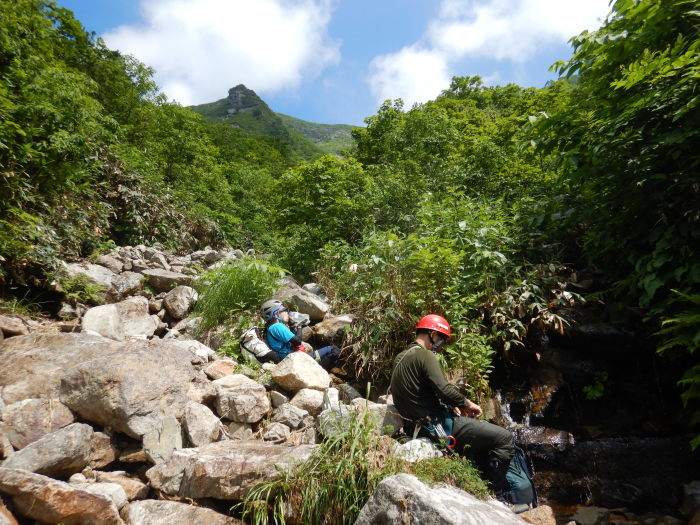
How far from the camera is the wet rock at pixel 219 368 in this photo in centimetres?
527

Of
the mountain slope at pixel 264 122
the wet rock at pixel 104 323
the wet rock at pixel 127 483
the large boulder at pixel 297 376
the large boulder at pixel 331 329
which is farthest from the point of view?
the mountain slope at pixel 264 122

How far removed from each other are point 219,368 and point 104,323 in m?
2.28

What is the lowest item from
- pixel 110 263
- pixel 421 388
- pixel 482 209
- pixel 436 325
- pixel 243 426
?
pixel 243 426

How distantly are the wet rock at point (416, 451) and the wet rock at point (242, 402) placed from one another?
6.07 feet

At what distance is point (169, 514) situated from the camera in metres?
3.04

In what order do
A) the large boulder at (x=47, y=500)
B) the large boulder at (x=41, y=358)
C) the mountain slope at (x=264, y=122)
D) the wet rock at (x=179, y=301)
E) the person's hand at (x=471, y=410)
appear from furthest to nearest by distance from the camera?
the mountain slope at (x=264, y=122)
the wet rock at (x=179, y=301)
the person's hand at (x=471, y=410)
the large boulder at (x=41, y=358)
the large boulder at (x=47, y=500)

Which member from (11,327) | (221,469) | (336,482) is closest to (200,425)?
(221,469)

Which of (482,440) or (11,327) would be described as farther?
(11,327)

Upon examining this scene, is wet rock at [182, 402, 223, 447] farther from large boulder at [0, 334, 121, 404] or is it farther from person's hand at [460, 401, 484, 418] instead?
person's hand at [460, 401, 484, 418]

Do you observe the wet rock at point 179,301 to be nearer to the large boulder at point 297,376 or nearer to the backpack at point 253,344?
the backpack at point 253,344

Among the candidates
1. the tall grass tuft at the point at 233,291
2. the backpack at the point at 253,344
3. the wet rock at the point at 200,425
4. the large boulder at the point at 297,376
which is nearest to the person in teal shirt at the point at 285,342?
the backpack at the point at 253,344

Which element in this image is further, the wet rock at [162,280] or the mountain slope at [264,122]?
the mountain slope at [264,122]

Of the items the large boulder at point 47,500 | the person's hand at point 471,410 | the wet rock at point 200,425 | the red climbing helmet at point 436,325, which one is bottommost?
the large boulder at point 47,500

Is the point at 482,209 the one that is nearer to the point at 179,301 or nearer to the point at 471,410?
the point at 471,410
